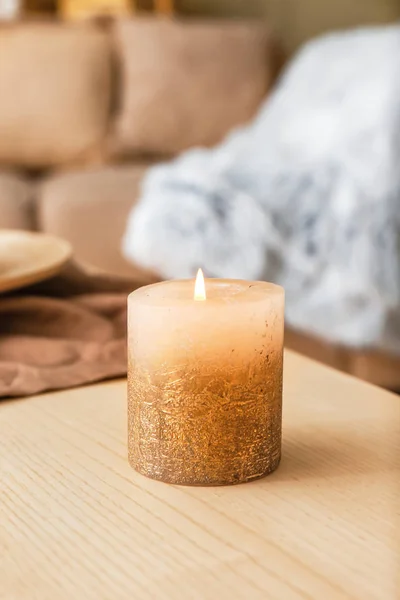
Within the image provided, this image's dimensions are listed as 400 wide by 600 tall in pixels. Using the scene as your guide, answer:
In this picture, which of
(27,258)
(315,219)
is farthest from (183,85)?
(27,258)

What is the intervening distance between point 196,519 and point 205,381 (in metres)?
0.08

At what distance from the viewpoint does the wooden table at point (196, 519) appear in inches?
15.4

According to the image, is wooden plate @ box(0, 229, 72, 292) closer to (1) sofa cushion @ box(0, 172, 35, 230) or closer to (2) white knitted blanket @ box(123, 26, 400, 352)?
(2) white knitted blanket @ box(123, 26, 400, 352)

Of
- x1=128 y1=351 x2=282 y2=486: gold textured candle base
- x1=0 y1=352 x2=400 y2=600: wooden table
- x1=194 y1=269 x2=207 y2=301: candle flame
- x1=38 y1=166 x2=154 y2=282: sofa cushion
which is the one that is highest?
x1=194 y1=269 x2=207 y2=301: candle flame

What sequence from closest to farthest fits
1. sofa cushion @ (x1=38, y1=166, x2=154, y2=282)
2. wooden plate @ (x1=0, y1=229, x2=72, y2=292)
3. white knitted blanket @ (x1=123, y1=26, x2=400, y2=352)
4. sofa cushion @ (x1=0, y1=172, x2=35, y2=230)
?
1. wooden plate @ (x1=0, y1=229, x2=72, y2=292)
2. white knitted blanket @ (x1=123, y1=26, x2=400, y2=352)
3. sofa cushion @ (x1=38, y1=166, x2=154, y2=282)
4. sofa cushion @ (x1=0, y1=172, x2=35, y2=230)

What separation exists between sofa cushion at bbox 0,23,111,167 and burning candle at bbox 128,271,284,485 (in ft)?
6.89

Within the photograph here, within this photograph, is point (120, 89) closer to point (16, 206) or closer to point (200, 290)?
point (16, 206)

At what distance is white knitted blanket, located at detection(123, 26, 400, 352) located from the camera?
1.51 m

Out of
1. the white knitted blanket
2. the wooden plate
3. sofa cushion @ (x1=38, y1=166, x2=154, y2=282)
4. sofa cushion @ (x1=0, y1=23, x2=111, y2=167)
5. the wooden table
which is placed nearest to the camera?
the wooden table

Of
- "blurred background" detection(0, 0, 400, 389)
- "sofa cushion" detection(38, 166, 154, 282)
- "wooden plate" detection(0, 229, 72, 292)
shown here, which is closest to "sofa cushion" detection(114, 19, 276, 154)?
"blurred background" detection(0, 0, 400, 389)

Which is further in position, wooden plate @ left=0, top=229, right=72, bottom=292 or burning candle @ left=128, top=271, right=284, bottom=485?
wooden plate @ left=0, top=229, right=72, bottom=292

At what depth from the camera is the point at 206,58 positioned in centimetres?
252

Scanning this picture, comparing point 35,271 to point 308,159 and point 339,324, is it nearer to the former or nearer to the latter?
point 339,324

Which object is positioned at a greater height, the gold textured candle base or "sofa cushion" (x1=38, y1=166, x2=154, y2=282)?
the gold textured candle base
